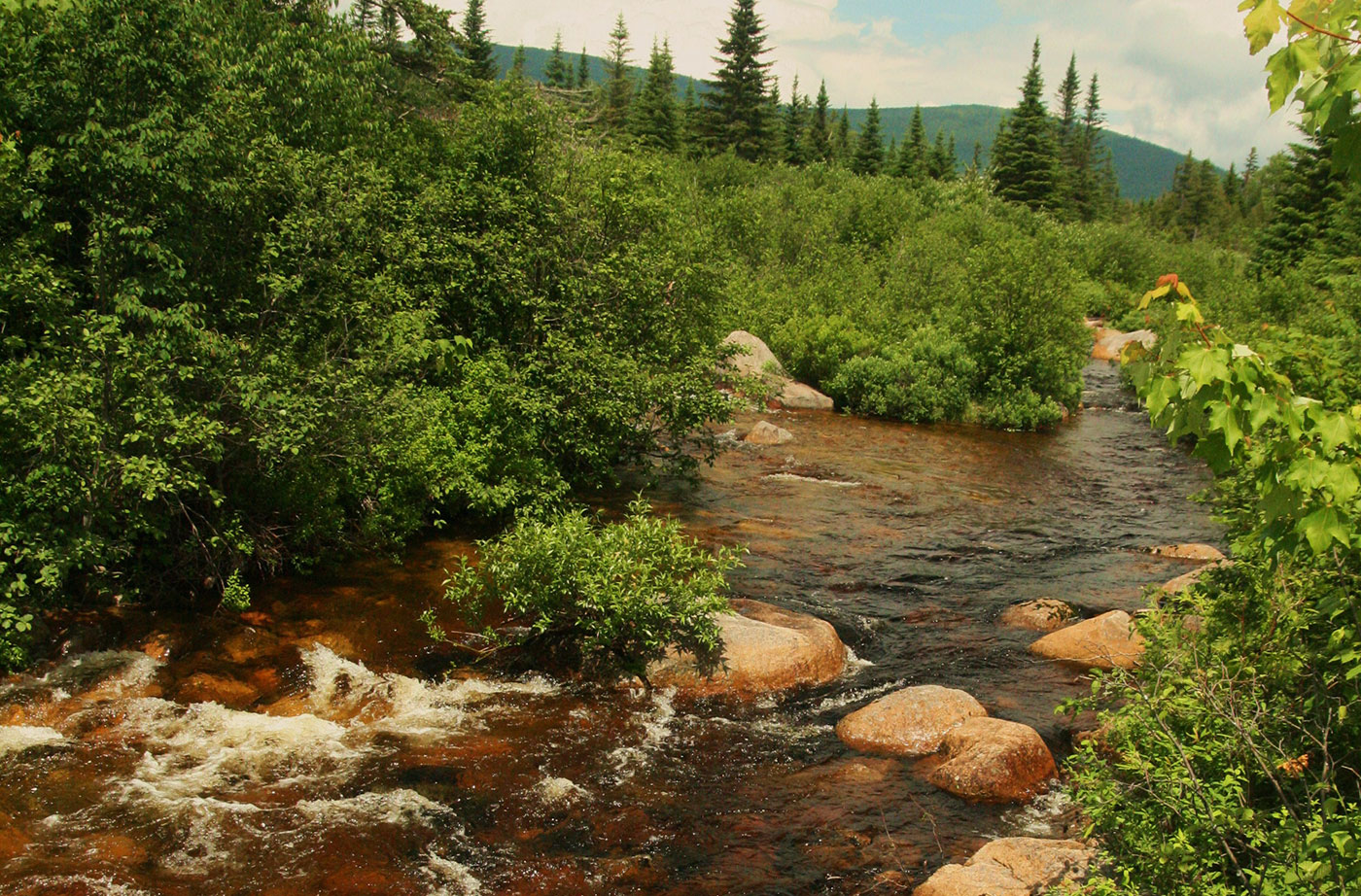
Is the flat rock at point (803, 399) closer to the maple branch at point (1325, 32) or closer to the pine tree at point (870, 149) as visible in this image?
the maple branch at point (1325, 32)

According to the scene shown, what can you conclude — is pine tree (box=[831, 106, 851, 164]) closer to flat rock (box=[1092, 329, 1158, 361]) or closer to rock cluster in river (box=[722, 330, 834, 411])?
flat rock (box=[1092, 329, 1158, 361])

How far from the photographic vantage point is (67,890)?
6613 millimetres

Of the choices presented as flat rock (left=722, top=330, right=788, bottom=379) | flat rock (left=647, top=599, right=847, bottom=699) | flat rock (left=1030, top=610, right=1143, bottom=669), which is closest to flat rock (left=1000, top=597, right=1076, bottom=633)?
flat rock (left=1030, top=610, right=1143, bottom=669)

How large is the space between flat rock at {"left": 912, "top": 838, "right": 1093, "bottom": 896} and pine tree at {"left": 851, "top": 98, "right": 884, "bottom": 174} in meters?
67.3

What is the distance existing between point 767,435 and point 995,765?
48.9ft

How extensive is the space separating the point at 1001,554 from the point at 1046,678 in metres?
4.75

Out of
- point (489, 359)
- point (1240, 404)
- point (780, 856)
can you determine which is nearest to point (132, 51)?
point (489, 359)

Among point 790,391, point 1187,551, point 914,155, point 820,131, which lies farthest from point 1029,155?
point 1187,551

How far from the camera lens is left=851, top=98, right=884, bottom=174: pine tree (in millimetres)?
70438

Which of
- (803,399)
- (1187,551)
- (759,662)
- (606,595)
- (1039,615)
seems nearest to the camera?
(606,595)

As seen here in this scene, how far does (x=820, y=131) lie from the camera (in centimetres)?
7869

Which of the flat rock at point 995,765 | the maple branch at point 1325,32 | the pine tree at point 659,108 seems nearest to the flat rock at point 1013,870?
the flat rock at point 995,765

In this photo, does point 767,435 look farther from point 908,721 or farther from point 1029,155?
point 1029,155

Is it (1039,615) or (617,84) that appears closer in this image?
(1039,615)
